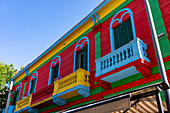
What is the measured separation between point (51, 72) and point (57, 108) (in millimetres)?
3590

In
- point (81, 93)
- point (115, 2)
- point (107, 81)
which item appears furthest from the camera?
point (115, 2)

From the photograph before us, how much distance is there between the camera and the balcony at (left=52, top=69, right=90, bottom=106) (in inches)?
373

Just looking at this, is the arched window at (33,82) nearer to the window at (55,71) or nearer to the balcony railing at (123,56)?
the window at (55,71)

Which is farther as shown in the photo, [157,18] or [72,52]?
[72,52]

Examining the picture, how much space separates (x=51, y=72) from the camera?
559 inches

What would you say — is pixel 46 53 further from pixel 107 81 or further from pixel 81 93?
pixel 107 81

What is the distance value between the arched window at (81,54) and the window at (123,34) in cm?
245

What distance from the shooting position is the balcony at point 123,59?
283 inches

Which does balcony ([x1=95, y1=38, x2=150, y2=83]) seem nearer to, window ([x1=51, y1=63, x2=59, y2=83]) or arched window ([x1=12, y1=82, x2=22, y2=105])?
window ([x1=51, y1=63, x2=59, y2=83])

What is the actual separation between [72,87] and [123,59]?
3.60 meters

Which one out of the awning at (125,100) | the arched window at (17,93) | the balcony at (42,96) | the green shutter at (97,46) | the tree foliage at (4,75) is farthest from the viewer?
the tree foliage at (4,75)

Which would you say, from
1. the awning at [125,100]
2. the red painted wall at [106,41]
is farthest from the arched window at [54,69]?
the awning at [125,100]

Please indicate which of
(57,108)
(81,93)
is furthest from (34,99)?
(81,93)

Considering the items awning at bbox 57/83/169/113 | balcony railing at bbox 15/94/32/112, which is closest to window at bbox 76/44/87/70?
balcony railing at bbox 15/94/32/112
